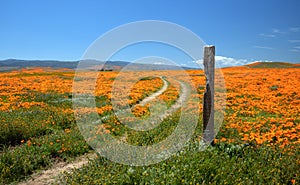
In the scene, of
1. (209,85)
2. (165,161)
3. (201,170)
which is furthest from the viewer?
(209,85)

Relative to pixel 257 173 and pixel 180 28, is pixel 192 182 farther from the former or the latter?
pixel 180 28

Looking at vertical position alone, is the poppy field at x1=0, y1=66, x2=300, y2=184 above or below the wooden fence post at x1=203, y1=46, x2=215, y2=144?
below

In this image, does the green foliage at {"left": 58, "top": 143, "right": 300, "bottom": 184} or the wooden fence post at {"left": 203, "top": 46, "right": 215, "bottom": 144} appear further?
the wooden fence post at {"left": 203, "top": 46, "right": 215, "bottom": 144}

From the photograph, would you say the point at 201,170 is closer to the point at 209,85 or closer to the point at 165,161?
the point at 165,161

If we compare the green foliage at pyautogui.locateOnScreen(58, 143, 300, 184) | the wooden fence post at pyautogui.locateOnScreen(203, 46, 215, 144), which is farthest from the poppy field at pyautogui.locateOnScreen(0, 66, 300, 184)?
the wooden fence post at pyautogui.locateOnScreen(203, 46, 215, 144)

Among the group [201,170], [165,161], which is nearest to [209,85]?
[165,161]

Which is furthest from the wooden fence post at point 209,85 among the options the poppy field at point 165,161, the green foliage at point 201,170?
the green foliage at point 201,170

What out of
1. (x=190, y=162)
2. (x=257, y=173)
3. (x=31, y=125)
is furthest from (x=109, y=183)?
(x=31, y=125)

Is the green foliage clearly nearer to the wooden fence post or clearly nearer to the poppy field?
the poppy field

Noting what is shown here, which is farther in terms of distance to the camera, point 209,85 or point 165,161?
point 209,85

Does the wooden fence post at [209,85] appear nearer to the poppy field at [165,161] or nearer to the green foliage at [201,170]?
the poppy field at [165,161]

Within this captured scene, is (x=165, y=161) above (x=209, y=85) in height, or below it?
below

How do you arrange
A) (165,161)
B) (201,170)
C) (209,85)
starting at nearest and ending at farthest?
(201,170), (165,161), (209,85)

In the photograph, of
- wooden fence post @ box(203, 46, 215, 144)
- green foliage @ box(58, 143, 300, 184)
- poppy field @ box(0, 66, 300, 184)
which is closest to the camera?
green foliage @ box(58, 143, 300, 184)
